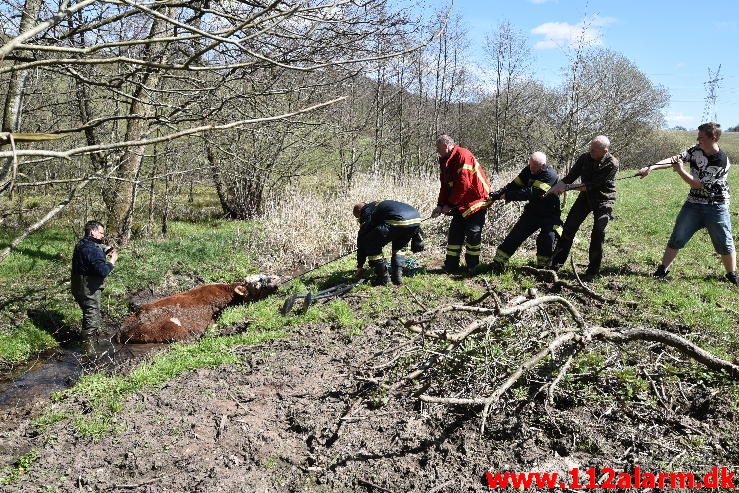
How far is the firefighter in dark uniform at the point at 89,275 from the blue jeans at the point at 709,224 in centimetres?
776

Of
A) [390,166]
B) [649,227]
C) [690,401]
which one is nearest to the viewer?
[690,401]

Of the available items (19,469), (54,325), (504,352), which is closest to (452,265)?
(504,352)

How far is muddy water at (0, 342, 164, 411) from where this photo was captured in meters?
5.68

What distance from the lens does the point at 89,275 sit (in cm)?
714

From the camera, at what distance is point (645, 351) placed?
14.6 ft

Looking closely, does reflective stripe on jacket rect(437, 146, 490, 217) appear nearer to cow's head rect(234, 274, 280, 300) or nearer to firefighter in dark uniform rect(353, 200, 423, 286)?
firefighter in dark uniform rect(353, 200, 423, 286)

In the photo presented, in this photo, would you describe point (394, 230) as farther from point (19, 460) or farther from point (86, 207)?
point (86, 207)

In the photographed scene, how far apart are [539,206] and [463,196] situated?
110 cm

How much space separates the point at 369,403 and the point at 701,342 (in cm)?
327

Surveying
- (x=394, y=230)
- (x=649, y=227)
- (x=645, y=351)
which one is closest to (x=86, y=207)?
(x=394, y=230)

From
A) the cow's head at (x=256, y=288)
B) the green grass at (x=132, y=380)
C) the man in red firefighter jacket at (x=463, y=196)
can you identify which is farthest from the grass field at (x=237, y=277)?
the man in red firefighter jacket at (x=463, y=196)

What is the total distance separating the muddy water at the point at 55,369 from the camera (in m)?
5.68

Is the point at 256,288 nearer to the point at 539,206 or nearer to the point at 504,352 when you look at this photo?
the point at 539,206

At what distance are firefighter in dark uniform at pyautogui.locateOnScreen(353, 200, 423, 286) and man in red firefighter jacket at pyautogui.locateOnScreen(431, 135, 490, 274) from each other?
1.88 feet
